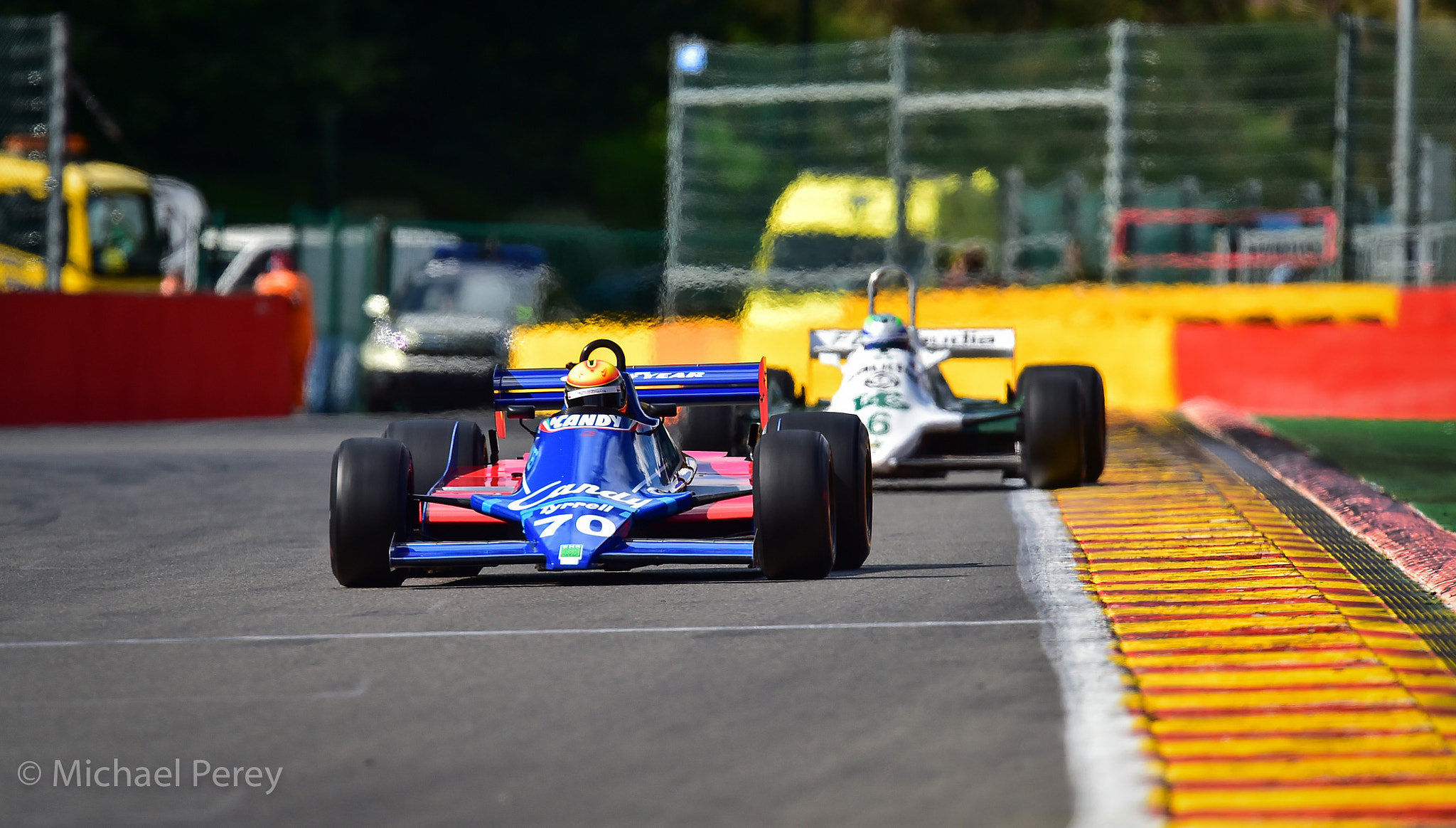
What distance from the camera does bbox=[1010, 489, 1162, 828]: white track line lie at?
4.45m

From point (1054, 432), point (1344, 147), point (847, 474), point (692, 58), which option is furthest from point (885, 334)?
point (692, 58)

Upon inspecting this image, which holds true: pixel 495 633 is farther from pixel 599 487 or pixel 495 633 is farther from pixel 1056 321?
pixel 1056 321

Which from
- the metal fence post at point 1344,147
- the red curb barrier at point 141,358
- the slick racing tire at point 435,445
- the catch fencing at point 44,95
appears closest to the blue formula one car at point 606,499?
the slick racing tire at point 435,445

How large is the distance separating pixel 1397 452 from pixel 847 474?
704 centimetres

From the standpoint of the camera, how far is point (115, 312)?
18.4m

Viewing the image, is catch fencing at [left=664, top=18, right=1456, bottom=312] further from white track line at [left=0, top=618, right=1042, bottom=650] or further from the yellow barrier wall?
white track line at [left=0, top=618, right=1042, bottom=650]

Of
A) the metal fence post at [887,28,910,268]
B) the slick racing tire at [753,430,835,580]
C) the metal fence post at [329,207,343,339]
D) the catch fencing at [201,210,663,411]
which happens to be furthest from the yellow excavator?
the slick racing tire at [753,430,835,580]

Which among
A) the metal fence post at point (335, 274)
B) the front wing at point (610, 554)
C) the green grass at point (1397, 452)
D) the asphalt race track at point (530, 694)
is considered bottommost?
the asphalt race track at point (530, 694)

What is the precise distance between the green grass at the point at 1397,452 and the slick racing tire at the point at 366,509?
15.8ft

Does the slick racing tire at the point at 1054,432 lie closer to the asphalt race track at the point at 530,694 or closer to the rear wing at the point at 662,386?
the asphalt race track at the point at 530,694

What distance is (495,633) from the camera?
674 centimetres

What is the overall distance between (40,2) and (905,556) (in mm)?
30129

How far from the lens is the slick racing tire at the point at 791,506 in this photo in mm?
7570

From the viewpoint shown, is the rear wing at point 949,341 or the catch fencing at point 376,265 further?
the catch fencing at point 376,265
